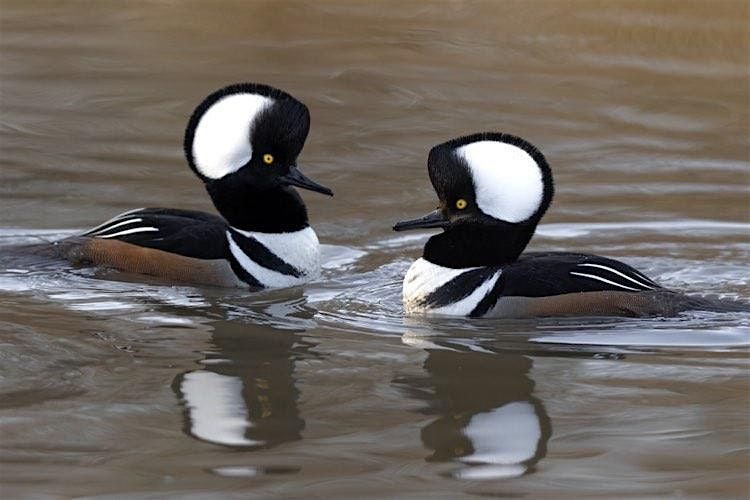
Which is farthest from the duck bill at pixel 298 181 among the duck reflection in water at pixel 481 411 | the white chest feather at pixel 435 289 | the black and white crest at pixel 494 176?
the duck reflection in water at pixel 481 411

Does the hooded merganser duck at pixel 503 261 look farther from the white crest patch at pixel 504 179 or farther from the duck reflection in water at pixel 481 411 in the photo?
the duck reflection in water at pixel 481 411

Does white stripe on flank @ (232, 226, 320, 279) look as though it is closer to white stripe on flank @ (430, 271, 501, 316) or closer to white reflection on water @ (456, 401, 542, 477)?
white stripe on flank @ (430, 271, 501, 316)

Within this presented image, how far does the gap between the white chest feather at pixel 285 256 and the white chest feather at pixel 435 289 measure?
101 centimetres

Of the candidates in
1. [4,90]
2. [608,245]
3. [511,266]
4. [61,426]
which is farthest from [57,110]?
[61,426]

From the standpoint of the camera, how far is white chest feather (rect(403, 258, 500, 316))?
7.62 metres

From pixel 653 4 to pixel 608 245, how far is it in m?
6.53

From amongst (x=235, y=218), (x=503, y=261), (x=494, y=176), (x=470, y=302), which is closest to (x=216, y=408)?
(x=470, y=302)

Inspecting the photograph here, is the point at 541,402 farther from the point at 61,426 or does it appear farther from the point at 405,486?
the point at 61,426

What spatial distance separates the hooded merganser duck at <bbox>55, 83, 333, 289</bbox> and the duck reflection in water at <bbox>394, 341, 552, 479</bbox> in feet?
5.84

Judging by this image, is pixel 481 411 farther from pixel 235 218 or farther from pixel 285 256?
pixel 235 218

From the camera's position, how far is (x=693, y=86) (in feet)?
44.4

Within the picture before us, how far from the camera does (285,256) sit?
873 centimetres

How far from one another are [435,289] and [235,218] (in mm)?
1610

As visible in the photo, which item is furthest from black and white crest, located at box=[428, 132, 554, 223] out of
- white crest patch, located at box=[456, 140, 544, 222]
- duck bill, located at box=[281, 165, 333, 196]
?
duck bill, located at box=[281, 165, 333, 196]
